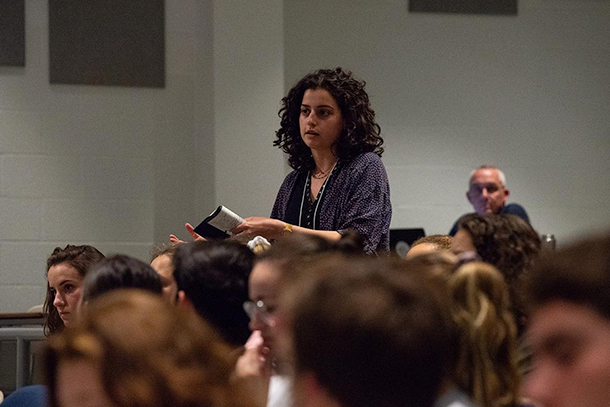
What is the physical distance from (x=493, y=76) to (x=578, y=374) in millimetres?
5443

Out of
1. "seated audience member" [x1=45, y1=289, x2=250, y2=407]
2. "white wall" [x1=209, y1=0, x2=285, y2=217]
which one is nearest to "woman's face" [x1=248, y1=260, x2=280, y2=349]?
"seated audience member" [x1=45, y1=289, x2=250, y2=407]

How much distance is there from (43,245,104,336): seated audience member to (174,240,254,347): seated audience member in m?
1.08

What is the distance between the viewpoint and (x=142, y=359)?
1.02m

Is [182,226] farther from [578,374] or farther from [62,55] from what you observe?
[578,374]

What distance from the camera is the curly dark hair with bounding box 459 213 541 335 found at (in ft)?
6.24

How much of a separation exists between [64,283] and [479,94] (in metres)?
3.79

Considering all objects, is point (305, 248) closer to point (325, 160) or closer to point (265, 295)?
point (265, 295)

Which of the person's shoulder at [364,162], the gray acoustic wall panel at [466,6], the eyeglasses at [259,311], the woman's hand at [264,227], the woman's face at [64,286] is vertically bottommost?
the woman's face at [64,286]

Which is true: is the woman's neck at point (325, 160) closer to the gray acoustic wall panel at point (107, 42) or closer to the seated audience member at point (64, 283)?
the seated audience member at point (64, 283)

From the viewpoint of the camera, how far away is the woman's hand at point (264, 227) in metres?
2.98

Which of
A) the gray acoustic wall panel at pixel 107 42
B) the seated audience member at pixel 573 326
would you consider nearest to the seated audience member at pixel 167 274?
the seated audience member at pixel 573 326

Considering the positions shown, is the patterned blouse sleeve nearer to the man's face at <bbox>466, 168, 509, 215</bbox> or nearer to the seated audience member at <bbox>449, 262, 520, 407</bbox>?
the seated audience member at <bbox>449, 262, 520, 407</bbox>

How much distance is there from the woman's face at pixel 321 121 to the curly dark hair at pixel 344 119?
16 millimetres

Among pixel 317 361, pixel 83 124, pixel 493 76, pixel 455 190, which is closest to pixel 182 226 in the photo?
pixel 83 124
